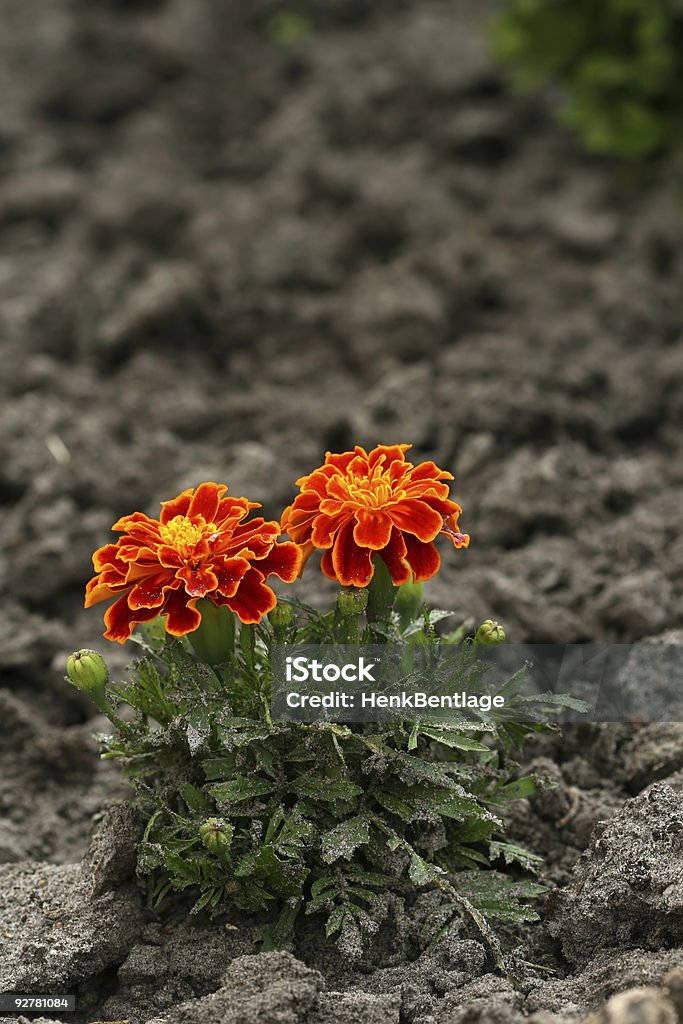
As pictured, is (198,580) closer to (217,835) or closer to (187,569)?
(187,569)

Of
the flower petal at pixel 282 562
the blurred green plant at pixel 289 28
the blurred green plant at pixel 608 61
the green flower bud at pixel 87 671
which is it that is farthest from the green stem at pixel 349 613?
the blurred green plant at pixel 289 28

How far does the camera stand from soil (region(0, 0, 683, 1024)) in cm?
218

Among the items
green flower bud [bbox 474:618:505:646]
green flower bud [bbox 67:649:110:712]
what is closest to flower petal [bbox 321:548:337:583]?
green flower bud [bbox 474:618:505:646]

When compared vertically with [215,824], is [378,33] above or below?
above

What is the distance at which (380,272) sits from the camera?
482 cm

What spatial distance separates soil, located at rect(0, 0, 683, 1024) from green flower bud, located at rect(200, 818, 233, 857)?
208 mm

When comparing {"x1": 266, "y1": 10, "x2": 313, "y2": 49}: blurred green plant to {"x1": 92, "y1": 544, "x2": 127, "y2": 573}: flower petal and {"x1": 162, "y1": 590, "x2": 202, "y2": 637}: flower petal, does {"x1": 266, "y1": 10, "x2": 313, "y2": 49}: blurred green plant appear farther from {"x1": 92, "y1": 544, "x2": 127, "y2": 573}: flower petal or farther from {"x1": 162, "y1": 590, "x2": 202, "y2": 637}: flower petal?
{"x1": 162, "y1": 590, "x2": 202, "y2": 637}: flower petal

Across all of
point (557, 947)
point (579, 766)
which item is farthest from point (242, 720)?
point (579, 766)

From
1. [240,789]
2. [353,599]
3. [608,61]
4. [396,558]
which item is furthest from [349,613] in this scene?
[608,61]

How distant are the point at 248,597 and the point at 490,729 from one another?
0.53m

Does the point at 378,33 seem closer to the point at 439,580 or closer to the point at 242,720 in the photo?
the point at 439,580

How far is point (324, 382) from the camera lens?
4496 mm

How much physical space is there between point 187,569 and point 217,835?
45 centimetres

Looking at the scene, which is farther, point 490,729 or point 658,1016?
point 490,729
